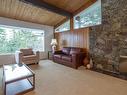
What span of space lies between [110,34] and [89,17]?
155 cm

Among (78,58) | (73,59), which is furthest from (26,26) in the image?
(78,58)

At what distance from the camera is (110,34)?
13.0ft

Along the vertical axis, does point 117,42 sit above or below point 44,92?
above

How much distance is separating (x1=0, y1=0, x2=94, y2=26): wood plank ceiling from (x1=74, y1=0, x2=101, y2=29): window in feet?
1.36

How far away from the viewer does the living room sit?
8.88 ft

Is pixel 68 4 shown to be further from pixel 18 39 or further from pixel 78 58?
pixel 18 39

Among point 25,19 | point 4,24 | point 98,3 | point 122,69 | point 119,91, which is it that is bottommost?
point 119,91

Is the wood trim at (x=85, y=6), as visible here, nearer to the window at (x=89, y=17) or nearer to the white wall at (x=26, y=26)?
the window at (x=89, y=17)

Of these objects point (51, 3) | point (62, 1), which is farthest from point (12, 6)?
point (62, 1)

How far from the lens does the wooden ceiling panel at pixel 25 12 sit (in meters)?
4.26

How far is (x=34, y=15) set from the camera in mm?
5340

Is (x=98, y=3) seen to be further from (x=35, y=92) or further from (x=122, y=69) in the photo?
(x=35, y=92)

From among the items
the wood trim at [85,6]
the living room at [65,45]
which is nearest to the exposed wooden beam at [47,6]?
the living room at [65,45]

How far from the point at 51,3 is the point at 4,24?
2471mm
